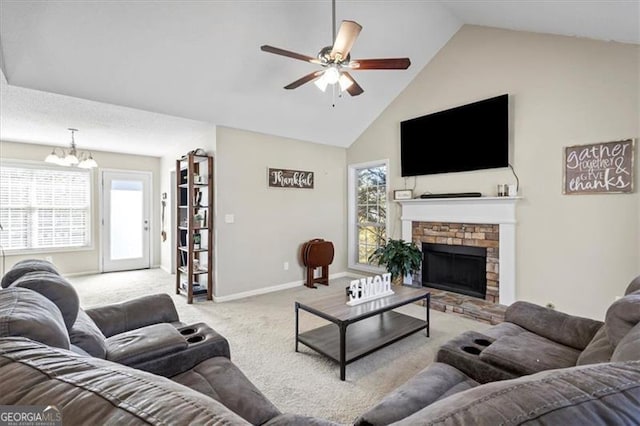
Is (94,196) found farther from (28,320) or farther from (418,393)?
(418,393)

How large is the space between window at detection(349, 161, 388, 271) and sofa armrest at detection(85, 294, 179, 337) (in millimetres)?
3721

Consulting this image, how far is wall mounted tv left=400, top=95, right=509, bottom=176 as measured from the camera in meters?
3.71

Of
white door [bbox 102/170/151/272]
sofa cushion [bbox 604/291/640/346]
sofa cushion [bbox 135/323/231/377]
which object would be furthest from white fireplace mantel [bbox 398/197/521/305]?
white door [bbox 102/170/151/272]

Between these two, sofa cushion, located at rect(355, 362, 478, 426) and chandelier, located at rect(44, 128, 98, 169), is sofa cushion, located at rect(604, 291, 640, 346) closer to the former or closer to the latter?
sofa cushion, located at rect(355, 362, 478, 426)

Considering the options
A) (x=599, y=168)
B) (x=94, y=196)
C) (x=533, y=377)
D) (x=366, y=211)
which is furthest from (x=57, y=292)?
(x=94, y=196)

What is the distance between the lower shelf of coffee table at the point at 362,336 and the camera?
2.42 meters

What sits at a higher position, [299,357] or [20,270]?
[20,270]

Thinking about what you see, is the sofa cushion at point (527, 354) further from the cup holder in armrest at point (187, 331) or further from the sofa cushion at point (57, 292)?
the sofa cushion at point (57, 292)

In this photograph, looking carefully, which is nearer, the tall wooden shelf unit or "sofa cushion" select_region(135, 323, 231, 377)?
"sofa cushion" select_region(135, 323, 231, 377)

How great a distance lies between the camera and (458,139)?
4.08 metres

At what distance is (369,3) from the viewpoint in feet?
10.4

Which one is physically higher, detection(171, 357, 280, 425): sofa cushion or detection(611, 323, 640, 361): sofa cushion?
detection(611, 323, 640, 361): sofa cushion

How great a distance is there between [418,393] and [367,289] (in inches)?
58.7

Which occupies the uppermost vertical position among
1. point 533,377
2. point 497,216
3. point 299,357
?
point 497,216
